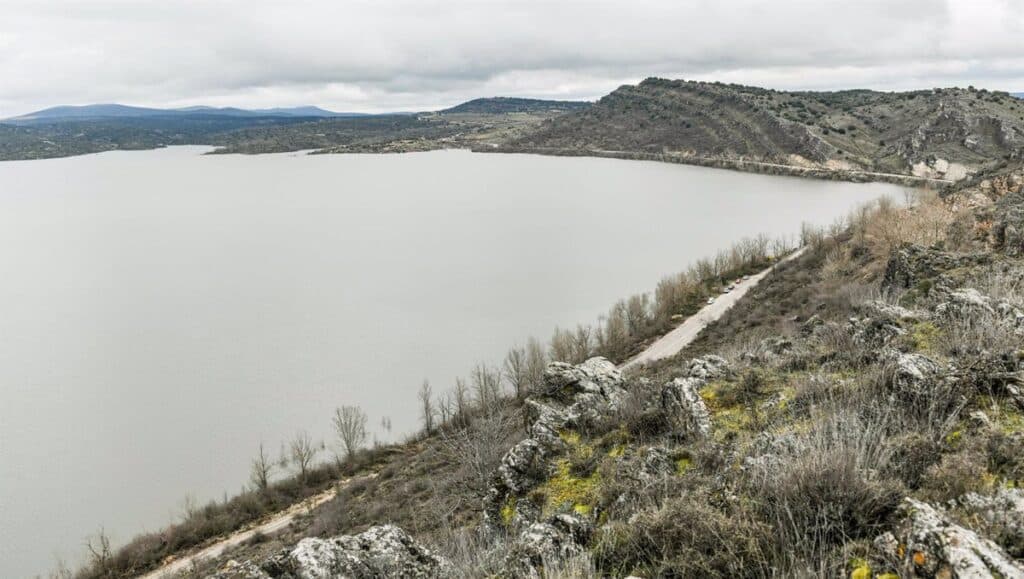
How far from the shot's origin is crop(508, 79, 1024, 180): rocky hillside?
8069cm

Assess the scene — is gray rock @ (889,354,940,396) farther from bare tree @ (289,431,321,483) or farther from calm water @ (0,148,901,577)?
calm water @ (0,148,901,577)

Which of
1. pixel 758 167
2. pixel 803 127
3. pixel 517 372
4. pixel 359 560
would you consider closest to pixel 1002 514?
pixel 359 560

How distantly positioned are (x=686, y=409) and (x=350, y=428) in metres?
20.8

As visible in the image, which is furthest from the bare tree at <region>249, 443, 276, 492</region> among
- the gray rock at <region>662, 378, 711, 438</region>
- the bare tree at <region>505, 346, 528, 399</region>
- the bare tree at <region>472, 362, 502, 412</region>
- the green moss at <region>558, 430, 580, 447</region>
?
the gray rock at <region>662, 378, 711, 438</region>

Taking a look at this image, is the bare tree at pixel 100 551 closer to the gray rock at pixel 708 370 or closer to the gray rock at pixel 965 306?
the gray rock at pixel 708 370

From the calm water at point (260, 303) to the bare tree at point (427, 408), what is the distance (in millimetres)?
621

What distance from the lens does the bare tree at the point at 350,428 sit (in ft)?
82.9

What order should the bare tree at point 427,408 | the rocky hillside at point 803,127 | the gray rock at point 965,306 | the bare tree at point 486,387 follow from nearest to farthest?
the gray rock at point 965,306, the bare tree at point 427,408, the bare tree at point 486,387, the rocky hillside at point 803,127

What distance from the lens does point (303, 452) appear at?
24719 mm

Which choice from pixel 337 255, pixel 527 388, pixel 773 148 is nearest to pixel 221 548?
pixel 527 388

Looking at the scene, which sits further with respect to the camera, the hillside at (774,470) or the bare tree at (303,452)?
the bare tree at (303,452)

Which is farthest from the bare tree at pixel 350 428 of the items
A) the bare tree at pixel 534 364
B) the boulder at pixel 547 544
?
the boulder at pixel 547 544

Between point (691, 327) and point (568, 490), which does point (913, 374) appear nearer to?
point (568, 490)

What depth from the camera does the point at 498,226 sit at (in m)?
66.4
